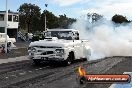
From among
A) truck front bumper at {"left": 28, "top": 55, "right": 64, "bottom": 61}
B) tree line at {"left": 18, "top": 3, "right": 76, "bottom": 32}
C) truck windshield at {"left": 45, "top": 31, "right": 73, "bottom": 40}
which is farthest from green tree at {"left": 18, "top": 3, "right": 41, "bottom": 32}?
truck front bumper at {"left": 28, "top": 55, "right": 64, "bottom": 61}

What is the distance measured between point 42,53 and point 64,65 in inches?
65.1

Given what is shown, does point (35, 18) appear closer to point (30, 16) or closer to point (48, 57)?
point (30, 16)

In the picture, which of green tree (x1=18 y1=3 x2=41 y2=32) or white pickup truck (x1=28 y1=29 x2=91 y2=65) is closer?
white pickup truck (x1=28 y1=29 x2=91 y2=65)

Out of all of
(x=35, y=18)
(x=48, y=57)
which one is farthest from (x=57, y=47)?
(x=35, y=18)

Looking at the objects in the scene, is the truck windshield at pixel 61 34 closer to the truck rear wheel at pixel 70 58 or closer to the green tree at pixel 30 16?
the truck rear wheel at pixel 70 58

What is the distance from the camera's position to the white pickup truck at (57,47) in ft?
62.4

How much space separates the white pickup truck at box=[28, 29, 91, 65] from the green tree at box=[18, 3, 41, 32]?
85.2m

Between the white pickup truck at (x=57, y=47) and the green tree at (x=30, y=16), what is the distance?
85.2m

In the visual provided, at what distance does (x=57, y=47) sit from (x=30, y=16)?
9258cm

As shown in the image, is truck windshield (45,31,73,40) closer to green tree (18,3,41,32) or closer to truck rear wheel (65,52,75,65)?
truck rear wheel (65,52,75,65)

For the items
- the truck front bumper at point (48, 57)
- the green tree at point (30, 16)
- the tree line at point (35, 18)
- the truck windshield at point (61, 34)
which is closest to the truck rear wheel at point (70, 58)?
the truck front bumper at point (48, 57)

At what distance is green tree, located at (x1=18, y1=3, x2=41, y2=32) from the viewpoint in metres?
108

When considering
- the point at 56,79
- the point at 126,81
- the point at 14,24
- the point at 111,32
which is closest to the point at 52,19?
the point at 14,24

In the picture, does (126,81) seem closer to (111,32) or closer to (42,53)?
(42,53)
